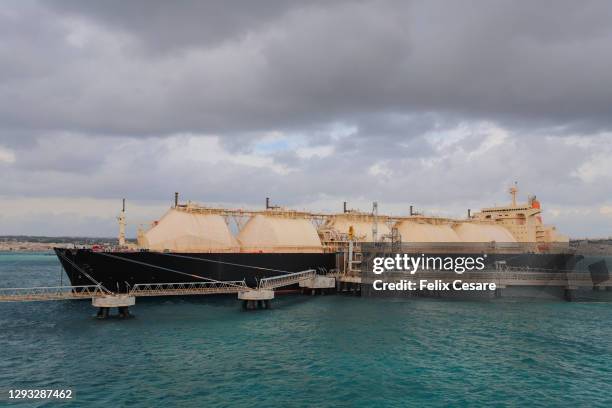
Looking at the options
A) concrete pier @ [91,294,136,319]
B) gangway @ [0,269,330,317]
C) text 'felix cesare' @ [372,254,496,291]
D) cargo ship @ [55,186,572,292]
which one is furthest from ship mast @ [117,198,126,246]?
text 'felix cesare' @ [372,254,496,291]

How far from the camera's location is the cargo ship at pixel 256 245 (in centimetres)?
5375

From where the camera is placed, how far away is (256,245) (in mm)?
69375

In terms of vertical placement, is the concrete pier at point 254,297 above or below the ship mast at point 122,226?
below

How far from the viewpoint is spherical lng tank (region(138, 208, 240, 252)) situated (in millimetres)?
60219

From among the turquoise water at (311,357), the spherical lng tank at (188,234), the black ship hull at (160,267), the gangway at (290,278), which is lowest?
the turquoise water at (311,357)

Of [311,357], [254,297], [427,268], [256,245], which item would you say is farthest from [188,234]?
[427,268]

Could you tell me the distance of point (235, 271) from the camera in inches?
2419

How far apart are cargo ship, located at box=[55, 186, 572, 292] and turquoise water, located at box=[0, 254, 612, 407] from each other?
21.0 feet

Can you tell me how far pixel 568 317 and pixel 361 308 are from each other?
22.5 m

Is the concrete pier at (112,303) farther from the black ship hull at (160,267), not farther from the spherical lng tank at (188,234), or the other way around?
the spherical lng tank at (188,234)

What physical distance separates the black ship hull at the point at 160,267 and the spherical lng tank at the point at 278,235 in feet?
12.7

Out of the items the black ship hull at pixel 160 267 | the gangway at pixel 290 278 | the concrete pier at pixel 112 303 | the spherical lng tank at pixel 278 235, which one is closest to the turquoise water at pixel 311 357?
the concrete pier at pixel 112 303

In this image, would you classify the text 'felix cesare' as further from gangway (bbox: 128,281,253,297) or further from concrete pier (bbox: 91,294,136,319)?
concrete pier (bbox: 91,294,136,319)

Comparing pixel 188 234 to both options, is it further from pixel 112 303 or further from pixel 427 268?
pixel 427 268
